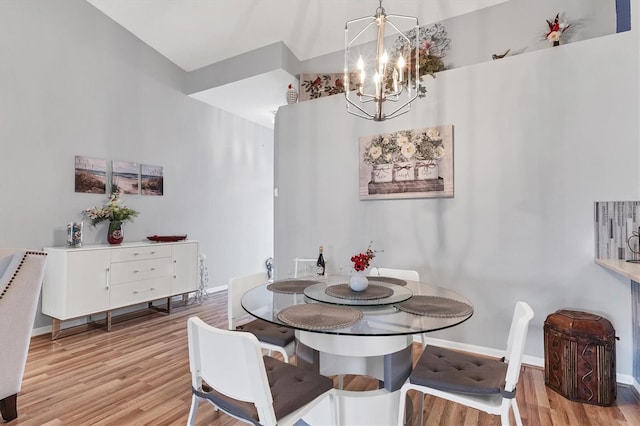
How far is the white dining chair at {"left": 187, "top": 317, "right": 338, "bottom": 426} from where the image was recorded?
3.77 feet

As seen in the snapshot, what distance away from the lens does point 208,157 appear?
16.8ft

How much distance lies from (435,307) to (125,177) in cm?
386

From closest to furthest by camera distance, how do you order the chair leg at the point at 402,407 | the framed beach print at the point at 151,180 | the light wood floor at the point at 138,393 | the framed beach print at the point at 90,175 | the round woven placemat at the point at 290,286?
the chair leg at the point at 402,407 → the light wood floor at the point at 138,393 → the round woven placemat at the point at 290,286 → the framed beach print at the point at 90,175 → the framed beach print at the point at 151,180

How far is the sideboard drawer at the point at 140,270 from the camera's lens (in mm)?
3502

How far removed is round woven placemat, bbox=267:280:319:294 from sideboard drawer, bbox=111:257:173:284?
214cm

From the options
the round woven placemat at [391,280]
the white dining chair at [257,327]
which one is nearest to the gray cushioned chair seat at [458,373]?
the round woven placemat at [391,280]

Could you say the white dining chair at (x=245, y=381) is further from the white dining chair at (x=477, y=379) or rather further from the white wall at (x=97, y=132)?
the white wall at (x=97, y=132)

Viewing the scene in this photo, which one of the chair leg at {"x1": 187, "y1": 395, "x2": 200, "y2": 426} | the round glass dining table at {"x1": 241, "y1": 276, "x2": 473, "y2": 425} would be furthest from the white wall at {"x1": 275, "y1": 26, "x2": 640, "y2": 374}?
the chair leg at {"x1": 187, "y1": 395, "x2": 200, "y2": 426}

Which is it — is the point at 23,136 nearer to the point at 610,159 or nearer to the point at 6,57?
the point at 6,57

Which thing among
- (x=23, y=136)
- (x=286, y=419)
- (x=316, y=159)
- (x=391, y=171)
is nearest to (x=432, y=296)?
(x=286, y=419)

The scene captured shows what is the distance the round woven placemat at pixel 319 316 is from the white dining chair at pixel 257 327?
0.92 ft

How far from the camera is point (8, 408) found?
6.32 ft

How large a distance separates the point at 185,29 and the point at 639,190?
182 inches

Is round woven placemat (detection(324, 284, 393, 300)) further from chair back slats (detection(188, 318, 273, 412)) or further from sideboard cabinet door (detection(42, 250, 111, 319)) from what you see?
sideboard cabinet door (detection(42, 250, 111, 319))
